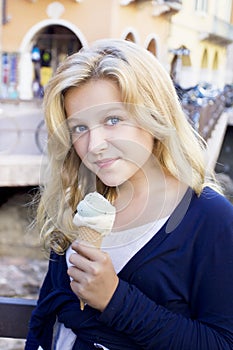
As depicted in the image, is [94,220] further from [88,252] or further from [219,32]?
[219,32]

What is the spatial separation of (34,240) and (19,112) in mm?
2953

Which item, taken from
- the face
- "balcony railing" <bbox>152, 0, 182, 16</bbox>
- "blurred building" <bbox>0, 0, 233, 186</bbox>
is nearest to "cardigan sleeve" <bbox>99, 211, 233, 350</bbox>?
the face

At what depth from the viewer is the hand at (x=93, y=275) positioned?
99 centimetres

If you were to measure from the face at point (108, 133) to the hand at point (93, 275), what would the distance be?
0.18 meters

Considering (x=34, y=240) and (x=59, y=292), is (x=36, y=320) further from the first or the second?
(x=34, y=240)

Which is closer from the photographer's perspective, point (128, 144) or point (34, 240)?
point (128, 144)

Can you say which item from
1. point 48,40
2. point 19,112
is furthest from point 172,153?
point 48,40

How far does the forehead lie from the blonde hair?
0.01 metres

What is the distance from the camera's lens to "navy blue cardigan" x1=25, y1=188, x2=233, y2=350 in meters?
1.03

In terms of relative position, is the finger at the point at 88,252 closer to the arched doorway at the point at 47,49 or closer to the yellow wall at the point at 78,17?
the yellow wall at the point at 78,17

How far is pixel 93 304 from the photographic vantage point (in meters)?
1.02

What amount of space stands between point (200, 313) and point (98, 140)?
387mm

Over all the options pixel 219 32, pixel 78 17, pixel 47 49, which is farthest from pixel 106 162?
pixel 219 32

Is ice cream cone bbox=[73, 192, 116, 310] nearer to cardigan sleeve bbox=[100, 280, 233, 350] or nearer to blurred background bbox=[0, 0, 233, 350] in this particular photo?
cardigan sleeve bbox=[100, 280, 233, 350]
